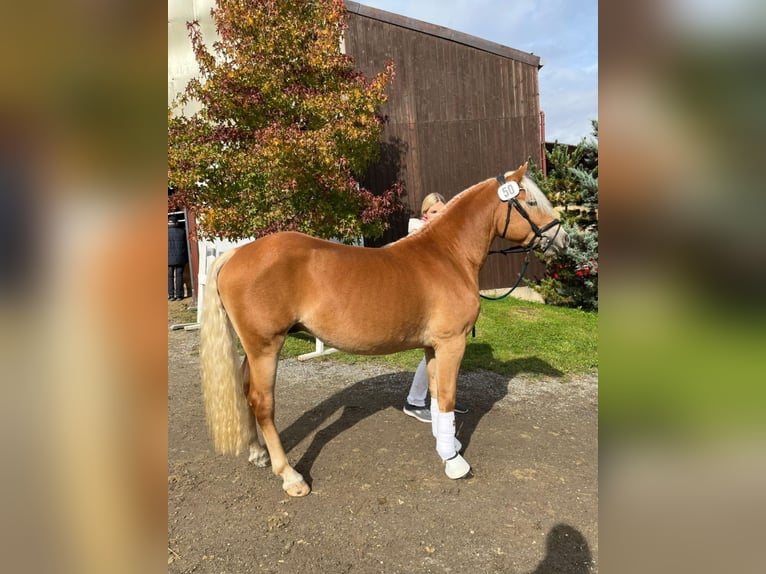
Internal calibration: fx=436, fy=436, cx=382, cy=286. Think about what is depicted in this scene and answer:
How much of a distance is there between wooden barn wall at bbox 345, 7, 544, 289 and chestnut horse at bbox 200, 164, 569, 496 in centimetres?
618

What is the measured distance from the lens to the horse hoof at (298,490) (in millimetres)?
2695

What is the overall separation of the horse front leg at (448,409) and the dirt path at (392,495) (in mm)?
103

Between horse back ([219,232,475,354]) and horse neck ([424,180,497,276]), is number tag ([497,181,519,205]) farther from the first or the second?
horse back ([219,232,475,354])

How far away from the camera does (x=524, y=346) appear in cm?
602

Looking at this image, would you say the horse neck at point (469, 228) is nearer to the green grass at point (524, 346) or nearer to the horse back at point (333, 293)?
the horse back at point (333, 293)

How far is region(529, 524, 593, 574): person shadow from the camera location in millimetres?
2068

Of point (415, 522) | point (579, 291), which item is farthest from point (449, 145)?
point (415, 522)

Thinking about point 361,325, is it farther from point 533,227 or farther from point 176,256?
point 176,256

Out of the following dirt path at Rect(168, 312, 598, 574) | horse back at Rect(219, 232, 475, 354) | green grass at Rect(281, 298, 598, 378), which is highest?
horse back at Rect(219, 232, 475, 354)

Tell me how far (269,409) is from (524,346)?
4.20 metres

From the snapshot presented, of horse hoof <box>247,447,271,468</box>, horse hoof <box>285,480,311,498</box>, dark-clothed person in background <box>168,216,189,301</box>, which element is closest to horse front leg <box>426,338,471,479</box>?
horse hoof <box>285,480,311,498</box>

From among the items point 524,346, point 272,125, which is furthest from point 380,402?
point 272,125
